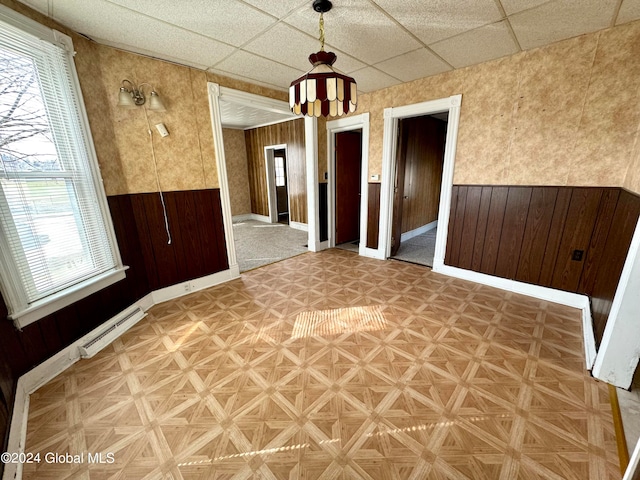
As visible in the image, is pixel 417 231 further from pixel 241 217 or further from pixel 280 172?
pixel 241 217

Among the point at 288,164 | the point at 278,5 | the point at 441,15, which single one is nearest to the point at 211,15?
the point at 278,5

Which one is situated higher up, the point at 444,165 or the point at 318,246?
the point at 444,165

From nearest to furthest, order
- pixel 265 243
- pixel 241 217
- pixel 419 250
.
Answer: pixel 419 250
pixel 265 243
pixel 241 217

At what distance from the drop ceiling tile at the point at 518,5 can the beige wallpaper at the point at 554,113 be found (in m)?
0.94

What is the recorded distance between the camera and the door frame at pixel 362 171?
3.98m

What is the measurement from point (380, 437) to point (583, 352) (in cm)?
184

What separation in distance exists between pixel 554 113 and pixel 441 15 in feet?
5.20

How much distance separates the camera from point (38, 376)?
1.75m

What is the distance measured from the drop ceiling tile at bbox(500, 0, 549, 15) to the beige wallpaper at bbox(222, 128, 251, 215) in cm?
647

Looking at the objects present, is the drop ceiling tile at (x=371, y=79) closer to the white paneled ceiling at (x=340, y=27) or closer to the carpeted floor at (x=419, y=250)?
the white paneled ceiling at (x=340, y=27)

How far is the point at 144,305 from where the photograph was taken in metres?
2.72

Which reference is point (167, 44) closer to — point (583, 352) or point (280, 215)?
point (583, 352)

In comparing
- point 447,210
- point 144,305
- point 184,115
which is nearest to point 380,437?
point 144,305

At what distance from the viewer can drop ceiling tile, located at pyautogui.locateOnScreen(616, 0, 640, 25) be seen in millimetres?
1799
